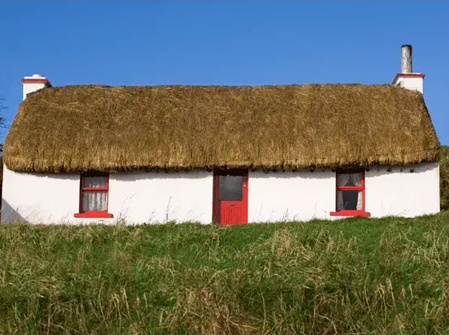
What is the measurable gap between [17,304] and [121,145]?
32.7 ft

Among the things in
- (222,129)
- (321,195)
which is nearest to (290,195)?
(321,195)

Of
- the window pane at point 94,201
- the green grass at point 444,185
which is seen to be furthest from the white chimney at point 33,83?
the green grass at point 444,185

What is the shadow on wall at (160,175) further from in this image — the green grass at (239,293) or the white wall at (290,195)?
the green grass at (239,293)

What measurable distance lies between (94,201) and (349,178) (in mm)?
8261

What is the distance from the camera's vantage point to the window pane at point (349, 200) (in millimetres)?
17469

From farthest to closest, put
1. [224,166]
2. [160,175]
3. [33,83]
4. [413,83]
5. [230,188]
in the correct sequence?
[33,83]
[413,83]
[230,188]
[160,175]
[224,166]

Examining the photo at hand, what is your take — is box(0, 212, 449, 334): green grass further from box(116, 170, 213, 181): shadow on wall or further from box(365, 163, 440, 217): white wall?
box(116, 170, 213, 181): shadow on wall

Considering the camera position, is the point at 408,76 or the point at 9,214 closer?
the point at 9,214

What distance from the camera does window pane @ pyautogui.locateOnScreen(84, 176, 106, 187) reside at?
1778cm

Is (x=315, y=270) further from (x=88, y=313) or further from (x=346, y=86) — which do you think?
(x=346, y=86)

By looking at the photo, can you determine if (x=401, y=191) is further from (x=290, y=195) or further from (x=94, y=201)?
(x=94, y=201)

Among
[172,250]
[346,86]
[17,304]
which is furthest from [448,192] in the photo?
[17,304]

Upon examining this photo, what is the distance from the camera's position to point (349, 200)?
17781 millimetres

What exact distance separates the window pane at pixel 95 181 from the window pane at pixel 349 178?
759 cm
